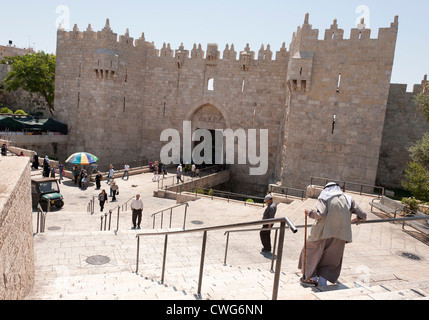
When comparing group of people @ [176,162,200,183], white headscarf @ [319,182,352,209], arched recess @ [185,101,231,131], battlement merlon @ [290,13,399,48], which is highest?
battlement merlon @ [290,13,399,48]

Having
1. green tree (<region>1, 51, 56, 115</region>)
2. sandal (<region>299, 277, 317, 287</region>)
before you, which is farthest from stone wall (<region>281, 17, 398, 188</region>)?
green tree (<region>1, 51, 56, 115</region>)

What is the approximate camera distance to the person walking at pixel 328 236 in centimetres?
426

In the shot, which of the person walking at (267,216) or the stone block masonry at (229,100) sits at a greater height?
the stone block masonry at (229,100)

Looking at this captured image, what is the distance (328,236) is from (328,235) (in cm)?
1

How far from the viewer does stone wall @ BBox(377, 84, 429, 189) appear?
20625mm

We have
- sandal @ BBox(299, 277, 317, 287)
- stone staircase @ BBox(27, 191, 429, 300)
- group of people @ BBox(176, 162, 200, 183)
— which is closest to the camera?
stone staircase @ BBox(27, 191, 429, 300)

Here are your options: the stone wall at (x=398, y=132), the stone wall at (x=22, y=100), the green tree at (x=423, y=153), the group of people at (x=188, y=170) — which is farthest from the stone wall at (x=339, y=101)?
the stone wall at (x=22, y=100)

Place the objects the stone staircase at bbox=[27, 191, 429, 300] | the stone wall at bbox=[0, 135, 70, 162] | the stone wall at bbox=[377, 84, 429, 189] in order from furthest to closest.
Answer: the stone wall at bbox=[0, 135, 70, 162] < the stone wall at bbox=[377, 84, 429, 189] < the stone staircase at bbox=[27, 191, 429, 300]

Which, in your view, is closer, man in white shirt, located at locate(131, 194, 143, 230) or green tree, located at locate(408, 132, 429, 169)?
man in white shirt, located at locate(131, 194, 143, 230)

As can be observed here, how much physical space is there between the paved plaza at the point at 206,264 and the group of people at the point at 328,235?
25 cm

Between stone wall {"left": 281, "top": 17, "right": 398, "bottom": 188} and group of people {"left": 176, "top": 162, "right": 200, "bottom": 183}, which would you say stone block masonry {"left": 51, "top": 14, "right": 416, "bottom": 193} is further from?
group of people {"left": 176, "top": 162, "right": 200, "bottom": 183}

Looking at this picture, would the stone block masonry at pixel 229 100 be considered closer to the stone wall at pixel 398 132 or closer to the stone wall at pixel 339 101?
the stone wall at pixel 339 101

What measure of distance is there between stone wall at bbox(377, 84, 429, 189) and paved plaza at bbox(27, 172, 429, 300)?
11247 millimetres

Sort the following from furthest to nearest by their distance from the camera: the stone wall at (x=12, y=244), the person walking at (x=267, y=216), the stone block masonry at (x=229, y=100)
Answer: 1. the stone block masonry at (x=229, y=100)
2. the person walking at (x=267, y=216)
3. the stone wall at (x=12, y=244)
